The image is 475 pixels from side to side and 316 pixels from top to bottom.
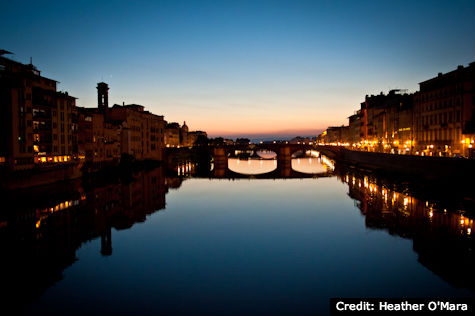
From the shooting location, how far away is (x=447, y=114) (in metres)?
52.8

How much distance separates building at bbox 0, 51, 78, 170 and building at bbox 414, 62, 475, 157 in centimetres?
5332

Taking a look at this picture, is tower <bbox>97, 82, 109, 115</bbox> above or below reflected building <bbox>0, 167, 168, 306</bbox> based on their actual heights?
above

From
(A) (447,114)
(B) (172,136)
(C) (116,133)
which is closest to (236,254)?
(A) (447,114)

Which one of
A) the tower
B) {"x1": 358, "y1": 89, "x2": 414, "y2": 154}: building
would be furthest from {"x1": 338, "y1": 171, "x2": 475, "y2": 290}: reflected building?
the tower

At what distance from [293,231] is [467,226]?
11.7m

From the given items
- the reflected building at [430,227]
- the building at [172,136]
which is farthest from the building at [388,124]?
the building at [172,136]

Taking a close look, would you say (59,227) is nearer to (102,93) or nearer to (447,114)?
(447,114)

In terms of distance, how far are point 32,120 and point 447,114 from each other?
5800 centimetres

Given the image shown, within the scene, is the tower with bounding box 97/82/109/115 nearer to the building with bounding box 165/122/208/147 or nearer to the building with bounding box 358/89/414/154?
the building with bounding box 165/122/208/147

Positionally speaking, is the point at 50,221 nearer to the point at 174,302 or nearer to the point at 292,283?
the point at 174,302

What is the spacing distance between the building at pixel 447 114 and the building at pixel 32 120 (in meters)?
53.3

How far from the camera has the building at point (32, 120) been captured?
41594 millimetres

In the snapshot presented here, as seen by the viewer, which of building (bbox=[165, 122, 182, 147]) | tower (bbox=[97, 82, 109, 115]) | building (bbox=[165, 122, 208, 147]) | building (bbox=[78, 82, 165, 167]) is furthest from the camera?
building (bbox=[165, 122, 208, 147])

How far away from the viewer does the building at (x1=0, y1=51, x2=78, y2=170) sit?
41.6 meters
